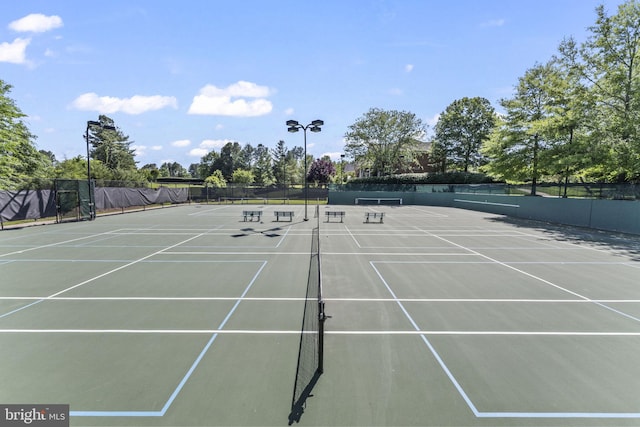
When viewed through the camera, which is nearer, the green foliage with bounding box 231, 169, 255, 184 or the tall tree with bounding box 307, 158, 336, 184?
the green foliage with bounding box 231, 169, 255, 184

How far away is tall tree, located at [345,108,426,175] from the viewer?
51531 mm

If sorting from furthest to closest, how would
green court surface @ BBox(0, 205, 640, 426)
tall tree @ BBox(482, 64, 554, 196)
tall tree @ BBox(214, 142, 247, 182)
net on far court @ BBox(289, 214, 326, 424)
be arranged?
1. tall tree @ BBox(214, 142, 247, 182)
2. tall tree @ BBox(482, 64, 554, 196)
3. net on far court @ BBox(289, 214, 326, 424)
4. green court surface @ BBox(0, 205, 640, 426)

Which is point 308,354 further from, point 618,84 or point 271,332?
point 618,84

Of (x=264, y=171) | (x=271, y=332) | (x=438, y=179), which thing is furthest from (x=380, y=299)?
(x=264, y=171)

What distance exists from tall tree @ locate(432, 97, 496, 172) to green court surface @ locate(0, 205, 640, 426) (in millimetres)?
48468

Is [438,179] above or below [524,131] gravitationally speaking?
below

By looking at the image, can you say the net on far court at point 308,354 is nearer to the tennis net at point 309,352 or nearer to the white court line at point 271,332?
the tennis net at point 309,352

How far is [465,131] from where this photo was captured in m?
56.2

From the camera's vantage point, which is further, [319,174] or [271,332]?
[319,174]

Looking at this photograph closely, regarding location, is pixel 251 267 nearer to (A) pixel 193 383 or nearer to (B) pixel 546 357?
(A) pixel 193 383

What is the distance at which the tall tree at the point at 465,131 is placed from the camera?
5547cm

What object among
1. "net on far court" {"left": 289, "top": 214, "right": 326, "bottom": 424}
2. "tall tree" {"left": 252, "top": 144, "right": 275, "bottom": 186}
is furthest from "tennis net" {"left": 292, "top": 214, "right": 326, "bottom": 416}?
"tall tree" {"left": 252, "top": 144, "right": 275, "bottom": 186}

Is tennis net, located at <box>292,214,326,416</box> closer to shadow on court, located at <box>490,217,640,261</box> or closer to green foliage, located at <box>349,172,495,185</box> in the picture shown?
shadow on court, located at <box>490,217,640,261</box>

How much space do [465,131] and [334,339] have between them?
59.4 metres
